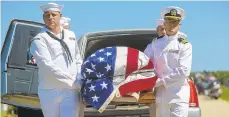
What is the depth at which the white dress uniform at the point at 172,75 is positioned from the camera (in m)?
5.12

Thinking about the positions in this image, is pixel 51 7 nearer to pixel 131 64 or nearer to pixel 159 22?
pixel 131 64

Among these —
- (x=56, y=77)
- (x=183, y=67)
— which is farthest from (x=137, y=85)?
(x=56, y=77)

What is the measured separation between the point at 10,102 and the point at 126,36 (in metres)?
2.06

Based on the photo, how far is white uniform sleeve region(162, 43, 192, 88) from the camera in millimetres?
5098

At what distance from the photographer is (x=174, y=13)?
5.24 metres

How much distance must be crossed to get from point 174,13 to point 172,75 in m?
0.60

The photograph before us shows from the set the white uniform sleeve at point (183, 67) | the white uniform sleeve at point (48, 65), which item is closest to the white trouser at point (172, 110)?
the white uniform sleeve at point (183, 67)

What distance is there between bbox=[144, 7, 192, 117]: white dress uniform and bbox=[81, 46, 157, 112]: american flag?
0.39ft

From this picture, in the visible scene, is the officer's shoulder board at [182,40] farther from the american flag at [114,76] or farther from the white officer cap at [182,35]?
the american flag at [114,76]

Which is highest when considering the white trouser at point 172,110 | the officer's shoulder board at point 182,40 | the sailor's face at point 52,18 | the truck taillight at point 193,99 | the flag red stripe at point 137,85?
the sailor's face at point 52,18

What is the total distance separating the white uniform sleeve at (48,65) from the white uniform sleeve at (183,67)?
88 cm

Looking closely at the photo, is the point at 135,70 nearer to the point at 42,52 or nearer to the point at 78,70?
the point at 78,70

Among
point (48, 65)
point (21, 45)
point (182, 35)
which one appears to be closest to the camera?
point (48, 65)

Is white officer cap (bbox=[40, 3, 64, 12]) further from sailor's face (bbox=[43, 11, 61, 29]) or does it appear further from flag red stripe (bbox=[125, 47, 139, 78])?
flag red stripe (bbox=[125, 47, 139, 78])
